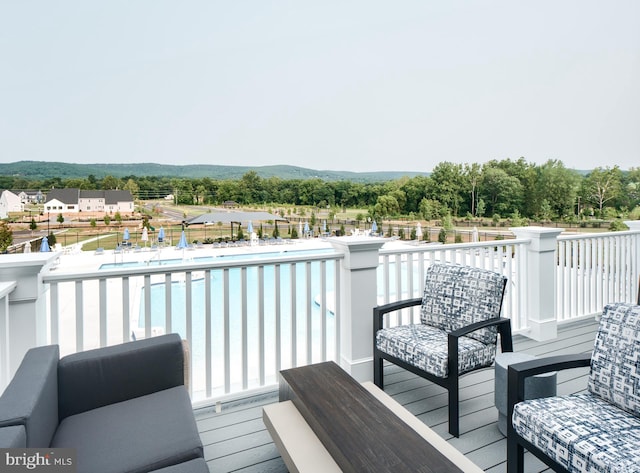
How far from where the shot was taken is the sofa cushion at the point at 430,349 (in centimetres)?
210

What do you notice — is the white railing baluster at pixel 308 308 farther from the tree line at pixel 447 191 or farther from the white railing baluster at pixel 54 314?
the tree line at pixel 447 191

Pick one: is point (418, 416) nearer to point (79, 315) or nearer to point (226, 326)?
point (226, 326)

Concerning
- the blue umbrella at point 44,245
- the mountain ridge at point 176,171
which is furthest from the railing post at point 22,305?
the mountain ridge at point 176,171

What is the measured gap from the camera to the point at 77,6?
843 cm

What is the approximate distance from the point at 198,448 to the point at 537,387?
1.71 metres

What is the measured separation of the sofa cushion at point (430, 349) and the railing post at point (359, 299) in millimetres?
229

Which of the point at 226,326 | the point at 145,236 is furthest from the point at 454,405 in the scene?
the point at 145,236

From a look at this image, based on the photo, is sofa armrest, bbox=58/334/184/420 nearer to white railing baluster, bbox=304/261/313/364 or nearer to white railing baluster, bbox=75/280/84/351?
white railing baluster, bbox=75/280/84/351

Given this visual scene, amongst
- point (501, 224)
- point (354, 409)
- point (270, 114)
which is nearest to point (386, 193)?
point (501, 224)

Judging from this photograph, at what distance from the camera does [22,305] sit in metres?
1.81

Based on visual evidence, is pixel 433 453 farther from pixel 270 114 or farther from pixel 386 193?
pixel 270 114

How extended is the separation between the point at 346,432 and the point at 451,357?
84 cm

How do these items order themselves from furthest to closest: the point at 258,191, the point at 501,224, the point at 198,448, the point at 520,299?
the point at 258,191
the point at 501,224
the point at 520,299
the point at 198,448

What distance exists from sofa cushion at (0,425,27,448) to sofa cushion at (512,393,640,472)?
163 centimetres
